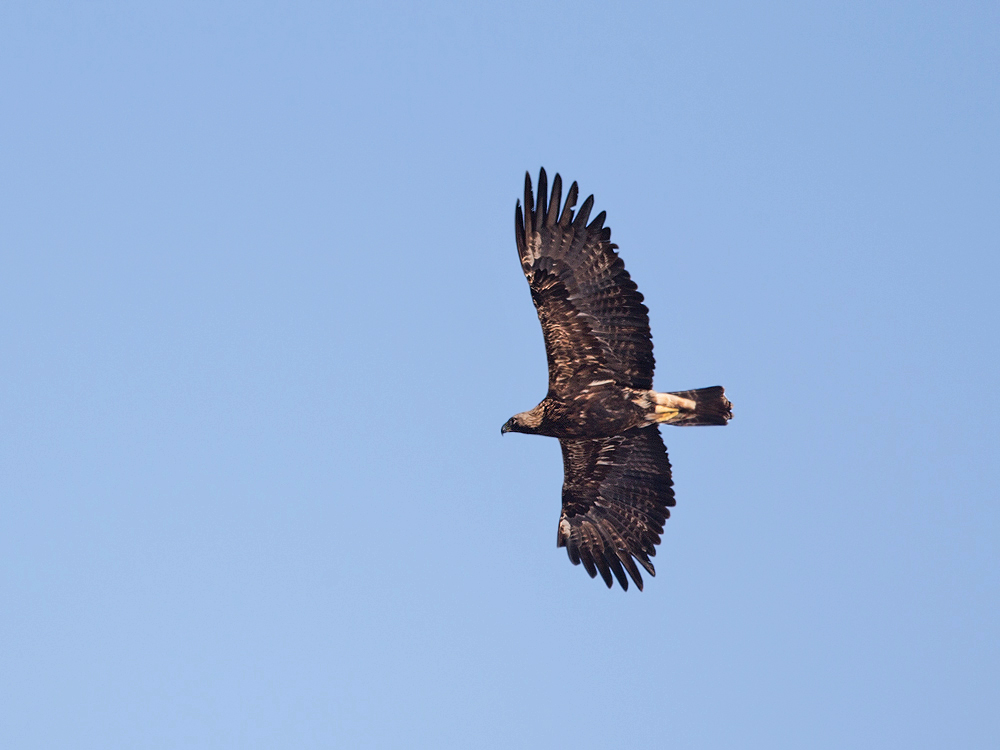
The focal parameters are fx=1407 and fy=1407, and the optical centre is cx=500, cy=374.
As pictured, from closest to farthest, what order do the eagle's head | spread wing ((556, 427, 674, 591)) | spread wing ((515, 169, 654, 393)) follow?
spread wing ((515, 169, 654, 393)) → the eagle's head → spread wing ((556, 427, 674, 591))

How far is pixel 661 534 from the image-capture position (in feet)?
56.2

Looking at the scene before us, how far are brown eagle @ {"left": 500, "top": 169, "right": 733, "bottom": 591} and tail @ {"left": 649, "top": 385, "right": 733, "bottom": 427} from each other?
0.04 feet

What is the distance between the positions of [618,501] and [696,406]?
200 cm

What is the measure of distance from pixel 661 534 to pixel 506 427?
2354 mm

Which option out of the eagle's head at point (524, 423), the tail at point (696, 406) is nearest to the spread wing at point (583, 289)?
the tail at point (696, 406)

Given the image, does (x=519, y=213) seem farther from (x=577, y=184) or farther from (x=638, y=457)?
(x=638, y=457)

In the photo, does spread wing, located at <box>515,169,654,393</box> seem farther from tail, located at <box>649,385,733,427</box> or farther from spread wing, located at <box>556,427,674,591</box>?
spread wing, located at <box>556,427,674,591</box>

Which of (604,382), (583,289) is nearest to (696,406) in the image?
(604,382)

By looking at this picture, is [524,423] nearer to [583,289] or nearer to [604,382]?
[604,382]

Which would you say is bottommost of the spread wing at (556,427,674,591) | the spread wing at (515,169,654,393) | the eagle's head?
the spread wing at (556,427,674,591)

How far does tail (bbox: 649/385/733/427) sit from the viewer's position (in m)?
15.8

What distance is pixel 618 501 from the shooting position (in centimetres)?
1722

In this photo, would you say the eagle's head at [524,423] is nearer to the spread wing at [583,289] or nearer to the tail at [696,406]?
the spread wing at [583,289]

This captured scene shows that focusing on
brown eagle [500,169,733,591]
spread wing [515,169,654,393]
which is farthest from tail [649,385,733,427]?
spread wing [515,169,654,393]
